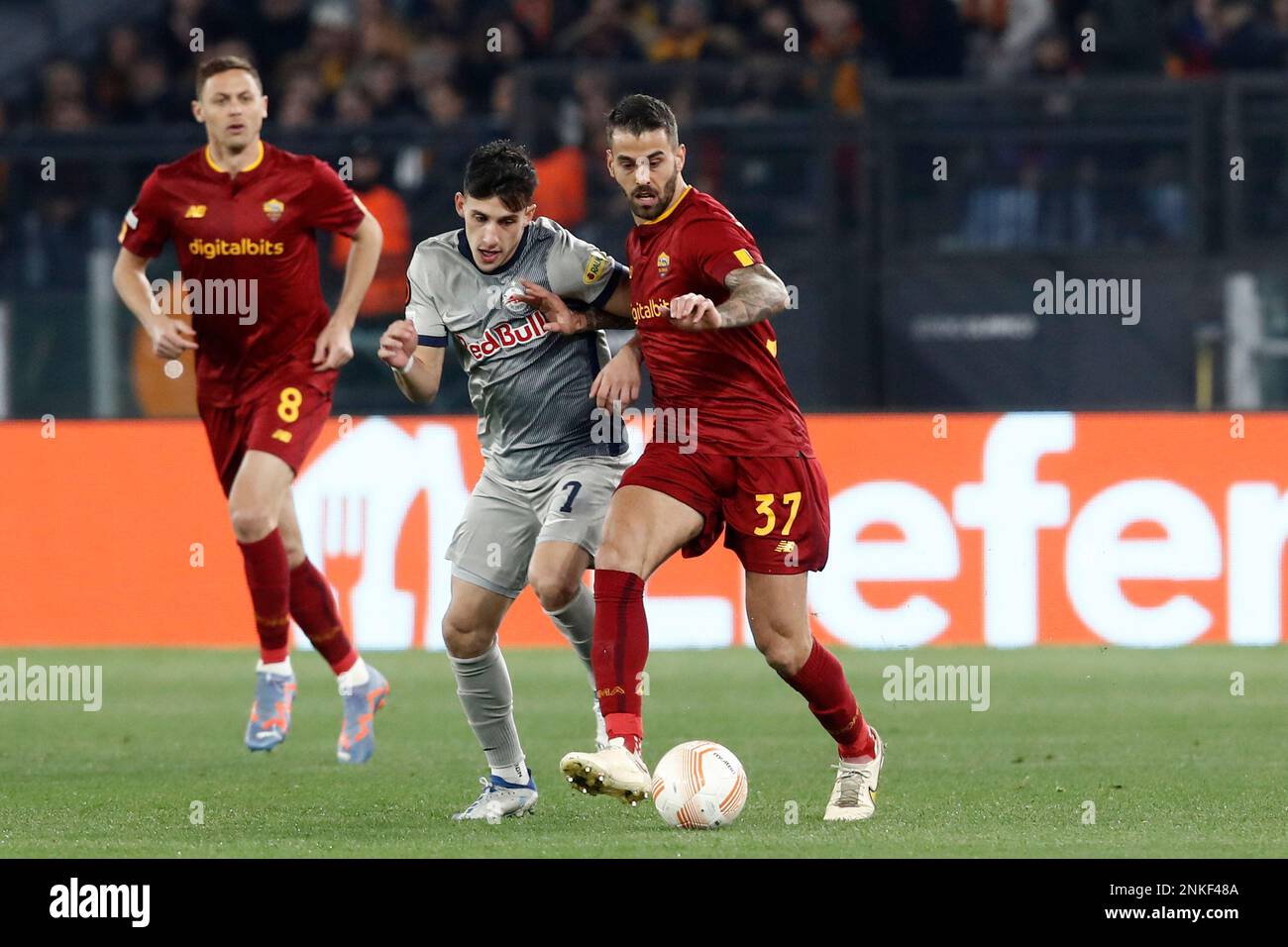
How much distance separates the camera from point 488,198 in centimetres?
664

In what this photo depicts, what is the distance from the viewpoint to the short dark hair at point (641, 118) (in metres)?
6.23

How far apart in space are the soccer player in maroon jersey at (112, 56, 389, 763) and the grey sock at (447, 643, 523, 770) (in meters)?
1.33

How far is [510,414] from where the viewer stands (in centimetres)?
696

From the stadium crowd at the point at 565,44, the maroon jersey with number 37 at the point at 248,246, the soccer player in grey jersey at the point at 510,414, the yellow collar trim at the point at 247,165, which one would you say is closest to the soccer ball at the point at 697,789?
the soccer player in grey jersey at the point at 510,414

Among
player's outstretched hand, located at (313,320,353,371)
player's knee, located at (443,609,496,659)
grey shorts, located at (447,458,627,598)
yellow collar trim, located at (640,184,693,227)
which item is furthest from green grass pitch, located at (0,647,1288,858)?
yellow collar trim, located at (640,184,693,227)

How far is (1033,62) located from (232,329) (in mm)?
8160

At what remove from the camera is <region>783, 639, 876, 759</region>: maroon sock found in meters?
6.40

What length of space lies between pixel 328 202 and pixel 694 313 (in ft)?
8.36

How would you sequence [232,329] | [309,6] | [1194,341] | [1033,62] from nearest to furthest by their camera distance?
[232,329] < [1194,341] < [1033,62] < [309,6]

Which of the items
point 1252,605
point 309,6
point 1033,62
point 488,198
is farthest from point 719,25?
point 488,198

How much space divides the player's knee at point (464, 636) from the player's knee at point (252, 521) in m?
1.42

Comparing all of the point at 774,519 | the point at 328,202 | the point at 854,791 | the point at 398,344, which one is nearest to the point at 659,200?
the point at 398,344

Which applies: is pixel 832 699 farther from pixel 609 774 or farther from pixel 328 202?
pixel 328 202

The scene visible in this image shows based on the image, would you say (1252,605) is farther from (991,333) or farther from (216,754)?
(216,754)
